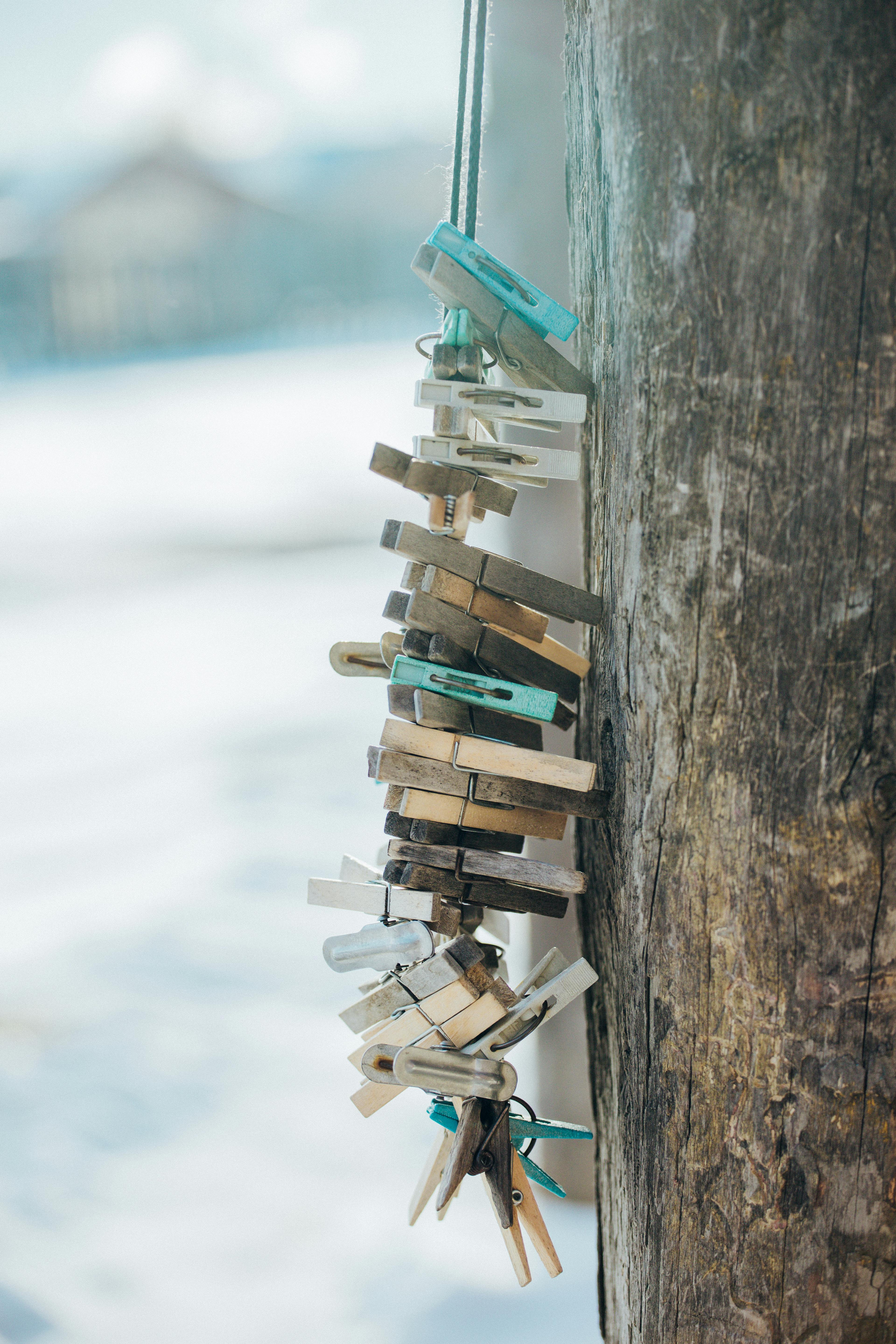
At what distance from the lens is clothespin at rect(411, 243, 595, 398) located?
85 centimetres

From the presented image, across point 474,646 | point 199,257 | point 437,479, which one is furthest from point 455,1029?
point 199,257

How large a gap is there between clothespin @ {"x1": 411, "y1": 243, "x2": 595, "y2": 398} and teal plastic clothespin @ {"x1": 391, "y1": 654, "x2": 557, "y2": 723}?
0.94ft

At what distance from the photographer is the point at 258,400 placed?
15.6 feet

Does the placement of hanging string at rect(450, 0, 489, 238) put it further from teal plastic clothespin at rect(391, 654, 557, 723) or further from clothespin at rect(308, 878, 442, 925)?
clothespin at rect(308, 878, 442, 925)

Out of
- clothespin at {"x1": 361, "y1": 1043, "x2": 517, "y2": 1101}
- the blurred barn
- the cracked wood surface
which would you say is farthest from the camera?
the blurred barn

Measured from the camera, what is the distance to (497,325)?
871mm

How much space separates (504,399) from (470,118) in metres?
0.33

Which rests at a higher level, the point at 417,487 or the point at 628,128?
the point at 628,128

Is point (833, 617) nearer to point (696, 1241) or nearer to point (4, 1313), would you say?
point (696, 1241)

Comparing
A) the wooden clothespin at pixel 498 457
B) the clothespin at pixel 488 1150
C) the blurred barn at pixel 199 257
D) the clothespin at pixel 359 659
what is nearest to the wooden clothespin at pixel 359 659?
the clothespin at pixel 359 659

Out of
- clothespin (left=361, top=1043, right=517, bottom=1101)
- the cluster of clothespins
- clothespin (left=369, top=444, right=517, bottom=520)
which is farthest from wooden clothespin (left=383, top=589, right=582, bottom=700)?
clothespin (left=361, top=1043, right=517, bottom=1101)

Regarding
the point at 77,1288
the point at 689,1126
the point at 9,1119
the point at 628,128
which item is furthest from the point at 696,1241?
the point at 9,1119

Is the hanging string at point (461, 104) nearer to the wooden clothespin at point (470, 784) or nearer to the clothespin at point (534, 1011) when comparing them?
the wooden clothespin at point (470, 784)

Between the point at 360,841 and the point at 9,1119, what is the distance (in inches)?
58.9
